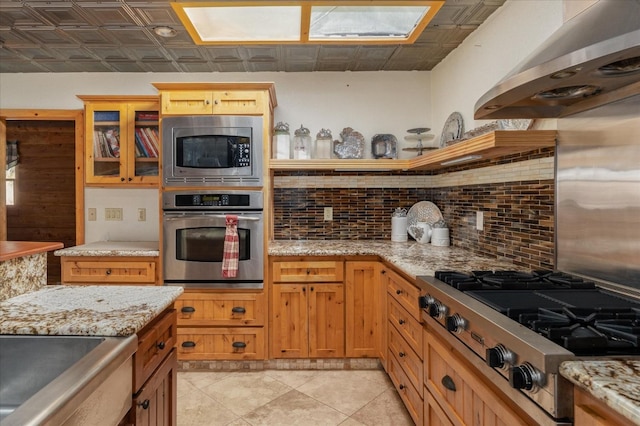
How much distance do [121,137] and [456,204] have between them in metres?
2.77

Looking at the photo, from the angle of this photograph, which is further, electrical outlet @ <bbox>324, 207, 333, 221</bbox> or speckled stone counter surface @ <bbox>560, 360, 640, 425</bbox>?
electrical outlet @ <bbox>324, 207, 333, 221</bbox>

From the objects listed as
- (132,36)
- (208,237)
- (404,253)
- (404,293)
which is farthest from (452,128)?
(132,36)

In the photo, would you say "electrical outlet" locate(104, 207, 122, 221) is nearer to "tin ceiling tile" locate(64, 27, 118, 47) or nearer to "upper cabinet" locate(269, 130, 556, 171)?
"tin ceiling tile" locate(64, 27, 118, 47)

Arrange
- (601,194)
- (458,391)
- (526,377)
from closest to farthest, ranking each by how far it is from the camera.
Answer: (526,377), (458,391), (601,194)

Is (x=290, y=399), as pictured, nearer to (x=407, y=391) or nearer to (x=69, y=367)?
(x=407, y=391)

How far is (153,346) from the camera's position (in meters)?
1.27

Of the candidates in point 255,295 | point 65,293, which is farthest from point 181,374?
point 65,293

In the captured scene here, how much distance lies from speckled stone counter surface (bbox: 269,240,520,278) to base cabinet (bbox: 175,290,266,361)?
0.44 meters

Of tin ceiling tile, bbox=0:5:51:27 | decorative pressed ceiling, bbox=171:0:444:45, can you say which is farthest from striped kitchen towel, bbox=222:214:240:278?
tin ceiling tile, bbox=0:5:51:27

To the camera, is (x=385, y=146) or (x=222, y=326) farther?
(x=385, y=146)

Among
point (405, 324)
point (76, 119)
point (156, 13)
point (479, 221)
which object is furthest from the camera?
point (76, 119)

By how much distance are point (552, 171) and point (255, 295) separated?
2.03 meters

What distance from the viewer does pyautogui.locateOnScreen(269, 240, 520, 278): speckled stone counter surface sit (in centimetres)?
204

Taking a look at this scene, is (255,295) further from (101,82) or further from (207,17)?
(101,82)
